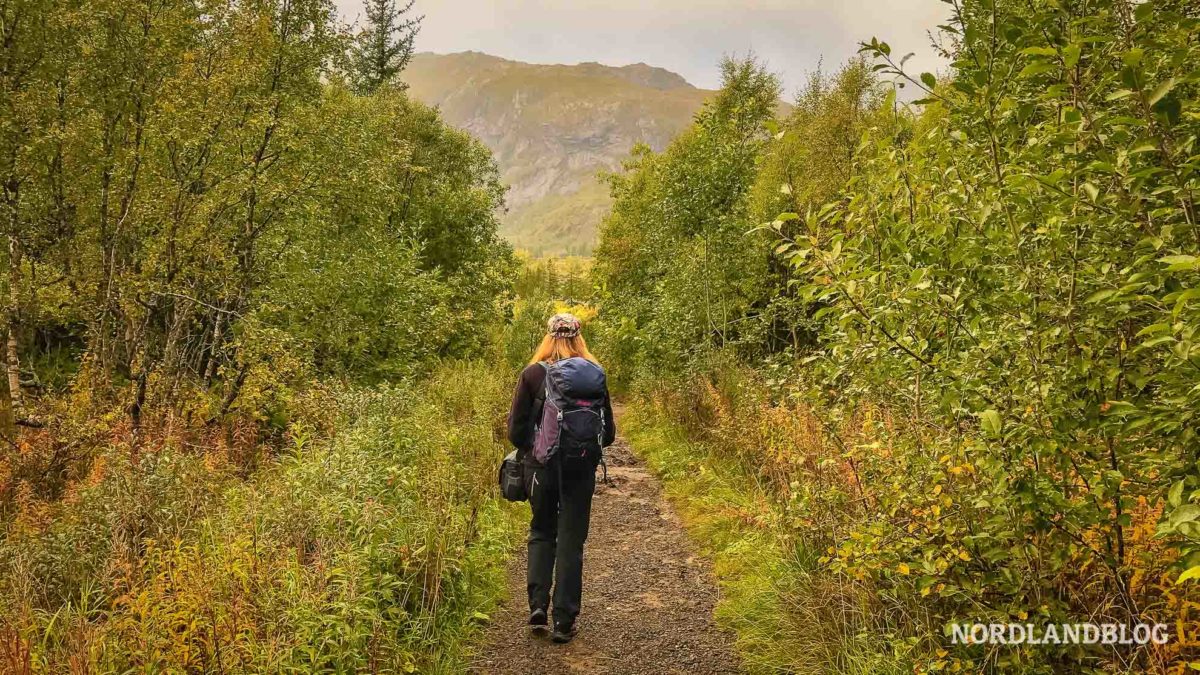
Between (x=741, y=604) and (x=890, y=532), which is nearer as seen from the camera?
(x=890, y=532)

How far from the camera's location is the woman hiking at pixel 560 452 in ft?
16.0

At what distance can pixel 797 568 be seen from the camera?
4973 mm

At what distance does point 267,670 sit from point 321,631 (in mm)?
416

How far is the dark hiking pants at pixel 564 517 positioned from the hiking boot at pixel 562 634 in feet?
0.11

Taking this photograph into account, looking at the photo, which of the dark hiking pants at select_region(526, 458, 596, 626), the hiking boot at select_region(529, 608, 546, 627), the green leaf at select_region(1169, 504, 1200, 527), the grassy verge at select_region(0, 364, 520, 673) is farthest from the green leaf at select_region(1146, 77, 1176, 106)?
the hiking boot at select_region(529, 608, 546, 627)

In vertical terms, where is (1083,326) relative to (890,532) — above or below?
above

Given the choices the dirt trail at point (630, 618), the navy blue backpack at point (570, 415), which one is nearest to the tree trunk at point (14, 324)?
the dirt trail at point (630, 618)

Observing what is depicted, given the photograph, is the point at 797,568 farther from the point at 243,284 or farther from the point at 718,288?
the point at 243,284

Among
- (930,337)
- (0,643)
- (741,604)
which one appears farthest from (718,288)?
(0,643)

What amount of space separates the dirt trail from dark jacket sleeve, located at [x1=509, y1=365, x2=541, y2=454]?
62.3 inches

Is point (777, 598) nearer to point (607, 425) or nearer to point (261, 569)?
point (607, 425)

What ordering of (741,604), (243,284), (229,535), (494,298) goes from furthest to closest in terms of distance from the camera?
(494,298) → (243,284) → (741,604) → (229,535)

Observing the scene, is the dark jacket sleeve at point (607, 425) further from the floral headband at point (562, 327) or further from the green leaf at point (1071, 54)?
the green leaf at point (1071, 54)

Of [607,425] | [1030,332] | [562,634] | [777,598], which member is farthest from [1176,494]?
[562,634]
